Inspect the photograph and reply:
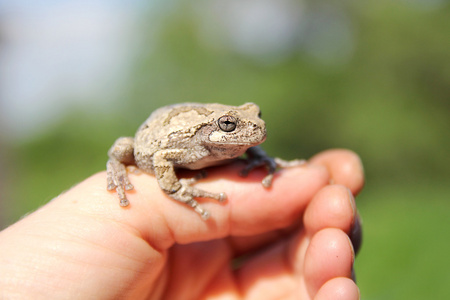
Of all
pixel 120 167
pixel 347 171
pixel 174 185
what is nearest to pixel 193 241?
pixel 174 185

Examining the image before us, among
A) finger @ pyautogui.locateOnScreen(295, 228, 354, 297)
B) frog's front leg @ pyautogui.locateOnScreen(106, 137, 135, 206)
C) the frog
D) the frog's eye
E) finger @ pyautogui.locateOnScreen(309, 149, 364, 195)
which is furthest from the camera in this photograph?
finger @ pyautogui.locateOnScreen(309, 149, 364, 195)

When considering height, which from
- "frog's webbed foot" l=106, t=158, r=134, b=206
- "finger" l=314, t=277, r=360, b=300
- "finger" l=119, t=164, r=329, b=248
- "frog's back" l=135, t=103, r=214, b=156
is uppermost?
"frog's back" l=135, t=103, r=214, b=156

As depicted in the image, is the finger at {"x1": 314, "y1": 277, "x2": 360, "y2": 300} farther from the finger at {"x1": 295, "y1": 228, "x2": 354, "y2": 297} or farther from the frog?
the frog

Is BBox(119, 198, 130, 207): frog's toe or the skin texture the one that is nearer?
the skin texture

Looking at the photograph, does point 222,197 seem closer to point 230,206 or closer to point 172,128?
point 230,206

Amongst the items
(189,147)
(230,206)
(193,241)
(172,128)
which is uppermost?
(172,128)

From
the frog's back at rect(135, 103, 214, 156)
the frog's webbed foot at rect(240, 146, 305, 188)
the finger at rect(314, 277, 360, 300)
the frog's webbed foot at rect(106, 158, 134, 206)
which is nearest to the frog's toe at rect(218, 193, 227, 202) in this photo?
the frog's webbed foot at rect(240, 146, 305, 188)

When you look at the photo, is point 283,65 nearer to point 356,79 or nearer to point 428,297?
point 356,79

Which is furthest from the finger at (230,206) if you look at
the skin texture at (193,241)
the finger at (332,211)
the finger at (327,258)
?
the finger at (327,258)

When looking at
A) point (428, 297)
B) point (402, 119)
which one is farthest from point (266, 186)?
point (402, 119)

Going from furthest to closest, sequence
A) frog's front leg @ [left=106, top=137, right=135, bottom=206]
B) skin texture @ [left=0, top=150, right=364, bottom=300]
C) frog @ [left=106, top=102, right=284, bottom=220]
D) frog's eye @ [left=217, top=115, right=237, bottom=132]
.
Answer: frog's eye @ [left=217, top=115, right=237, bottom=132], frog @ [left=106, top=102, right=284, bottom=220], frog's front leg @ [left=106, top=137, right=135, bottom=206], skin texture @ [left=0, top=150, right=364, bottom=300]
